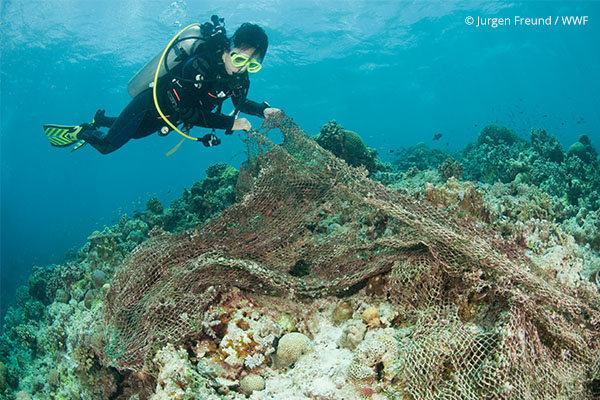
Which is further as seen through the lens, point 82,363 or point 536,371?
point 82,363

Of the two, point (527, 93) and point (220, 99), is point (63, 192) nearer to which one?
point (220, 99)

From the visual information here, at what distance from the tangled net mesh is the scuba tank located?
2.47 metres

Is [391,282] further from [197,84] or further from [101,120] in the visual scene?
[101,120]

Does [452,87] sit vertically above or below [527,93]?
below

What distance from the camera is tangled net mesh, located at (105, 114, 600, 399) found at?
221 cm

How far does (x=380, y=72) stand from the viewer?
56.8 meters

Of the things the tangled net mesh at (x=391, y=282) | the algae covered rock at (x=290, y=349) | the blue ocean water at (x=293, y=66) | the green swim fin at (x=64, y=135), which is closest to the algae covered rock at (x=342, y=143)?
the blue ocean water at (x=293, y=66)

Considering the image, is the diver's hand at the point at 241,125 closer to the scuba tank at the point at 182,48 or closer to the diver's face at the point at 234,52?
the diver's face at the point at 234,52

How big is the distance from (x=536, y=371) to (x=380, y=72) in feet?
202

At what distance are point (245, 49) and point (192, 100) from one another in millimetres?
1308

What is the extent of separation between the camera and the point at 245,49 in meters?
4.82

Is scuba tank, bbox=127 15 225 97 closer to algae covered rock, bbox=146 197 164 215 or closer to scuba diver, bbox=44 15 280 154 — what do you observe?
scuba diver, bbox=44 15 280 154

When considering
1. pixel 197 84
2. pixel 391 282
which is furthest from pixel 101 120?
pixel 391 282

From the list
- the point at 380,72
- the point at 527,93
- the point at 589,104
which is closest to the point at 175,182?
the point at 380,72
